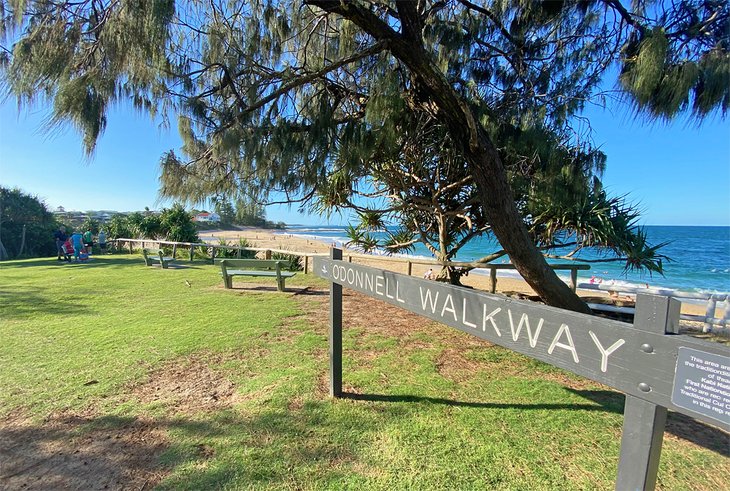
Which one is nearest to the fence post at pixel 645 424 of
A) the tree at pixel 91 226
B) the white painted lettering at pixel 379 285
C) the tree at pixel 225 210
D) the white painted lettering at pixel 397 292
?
the white painted lettering at pixel 397 292

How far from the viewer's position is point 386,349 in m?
4.07

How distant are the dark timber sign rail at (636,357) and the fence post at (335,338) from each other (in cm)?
155

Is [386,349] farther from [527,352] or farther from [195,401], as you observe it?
[527,352]

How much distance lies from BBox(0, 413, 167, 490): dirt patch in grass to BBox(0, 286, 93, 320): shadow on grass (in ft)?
11.8

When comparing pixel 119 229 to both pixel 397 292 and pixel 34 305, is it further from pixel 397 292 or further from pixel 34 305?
pixel 397 292

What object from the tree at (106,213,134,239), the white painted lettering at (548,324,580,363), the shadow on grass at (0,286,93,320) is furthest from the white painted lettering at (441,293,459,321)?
the tree at (106,213,134,239)

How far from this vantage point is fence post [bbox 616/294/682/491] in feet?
2.93

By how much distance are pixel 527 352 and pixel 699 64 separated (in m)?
2.52

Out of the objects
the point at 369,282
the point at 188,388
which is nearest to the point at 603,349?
the point at 369,282

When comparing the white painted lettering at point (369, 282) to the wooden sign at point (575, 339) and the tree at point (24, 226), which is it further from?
the tree at point (24, 226)

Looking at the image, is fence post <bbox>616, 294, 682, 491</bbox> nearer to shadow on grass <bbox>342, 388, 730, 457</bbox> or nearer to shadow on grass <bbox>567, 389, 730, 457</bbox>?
shadow on grass <bbox>342, 388, 730, 457</bbox>

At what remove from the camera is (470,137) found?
285 centimetres

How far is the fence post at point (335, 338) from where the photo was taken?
9.35 ft

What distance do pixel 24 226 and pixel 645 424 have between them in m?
29.0
